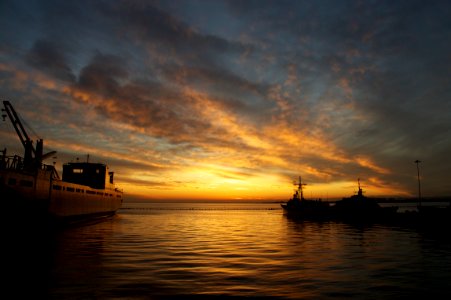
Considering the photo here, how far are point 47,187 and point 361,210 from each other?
6635 centimetres

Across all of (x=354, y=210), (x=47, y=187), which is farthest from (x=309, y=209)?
(x=47, y=187)

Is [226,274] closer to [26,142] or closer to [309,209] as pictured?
[26,142]

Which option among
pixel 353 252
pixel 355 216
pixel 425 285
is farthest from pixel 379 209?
pixel 425 285

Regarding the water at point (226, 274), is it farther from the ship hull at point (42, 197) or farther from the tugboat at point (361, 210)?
the tugboat at point (361, 210)

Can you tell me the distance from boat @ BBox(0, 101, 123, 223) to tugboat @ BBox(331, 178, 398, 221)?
58.6 m

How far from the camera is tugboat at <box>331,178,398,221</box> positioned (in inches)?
2825

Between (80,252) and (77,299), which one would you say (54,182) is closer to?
(80,252)

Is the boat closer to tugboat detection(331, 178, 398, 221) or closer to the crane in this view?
the crane

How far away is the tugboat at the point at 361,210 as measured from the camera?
71.8m

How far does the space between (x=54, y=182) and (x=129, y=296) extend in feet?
124

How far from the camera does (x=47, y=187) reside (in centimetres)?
4147

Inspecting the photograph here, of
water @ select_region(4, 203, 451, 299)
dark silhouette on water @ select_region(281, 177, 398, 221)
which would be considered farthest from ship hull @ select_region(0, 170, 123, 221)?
dark silhouette on water @ select_region(281, 177, 398, 221)

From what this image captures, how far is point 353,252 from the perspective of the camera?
23906 mm

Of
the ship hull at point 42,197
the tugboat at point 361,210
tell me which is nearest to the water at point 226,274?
the ship hull at point 42,197
